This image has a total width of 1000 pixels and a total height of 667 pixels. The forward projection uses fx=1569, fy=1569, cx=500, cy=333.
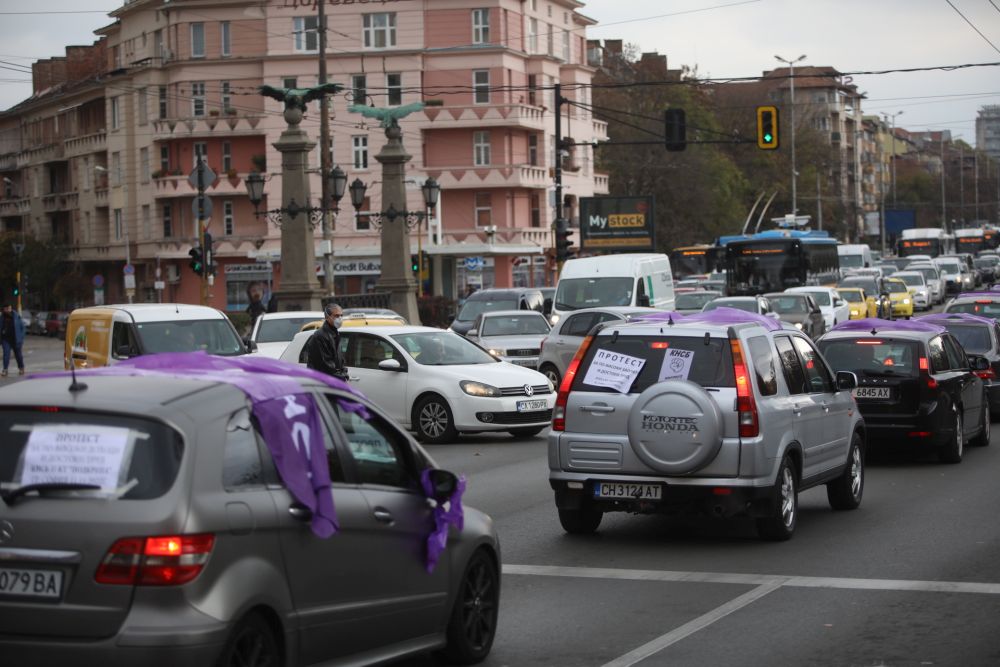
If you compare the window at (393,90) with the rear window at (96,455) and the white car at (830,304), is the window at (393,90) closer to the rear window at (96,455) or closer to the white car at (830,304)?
the white car at (830,304)

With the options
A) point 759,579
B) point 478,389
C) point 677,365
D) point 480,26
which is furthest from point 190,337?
point 480,26

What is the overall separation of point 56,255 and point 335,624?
89.7 meters

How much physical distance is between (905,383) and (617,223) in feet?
151

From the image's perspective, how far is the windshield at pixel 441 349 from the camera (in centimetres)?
2092

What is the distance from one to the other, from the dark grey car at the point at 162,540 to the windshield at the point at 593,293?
99.8 feet

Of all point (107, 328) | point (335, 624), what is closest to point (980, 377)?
point (107, 328)

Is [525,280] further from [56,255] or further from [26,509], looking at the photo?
[26,509]

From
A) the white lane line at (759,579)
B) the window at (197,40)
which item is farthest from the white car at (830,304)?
the window at (197,40)

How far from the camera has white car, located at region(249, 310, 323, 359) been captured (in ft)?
95.6

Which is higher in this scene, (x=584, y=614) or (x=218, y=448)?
(x=218, y=448)

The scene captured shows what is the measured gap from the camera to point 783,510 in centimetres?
1198

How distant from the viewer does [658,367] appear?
11.9 meters

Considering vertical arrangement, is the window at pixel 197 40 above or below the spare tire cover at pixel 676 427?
above

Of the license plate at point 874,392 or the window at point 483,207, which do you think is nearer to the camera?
the license plate at point 874,392
